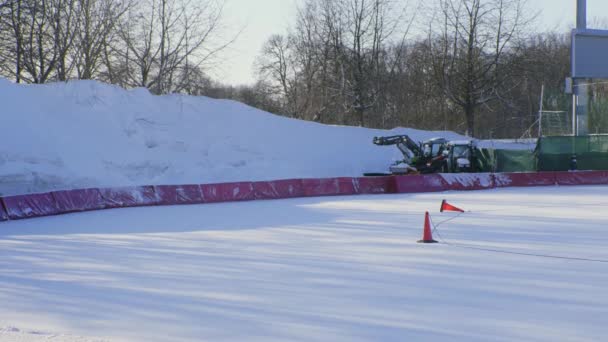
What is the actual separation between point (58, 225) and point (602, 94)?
4789cm

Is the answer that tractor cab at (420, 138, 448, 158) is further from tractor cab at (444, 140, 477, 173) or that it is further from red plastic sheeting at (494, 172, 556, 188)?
red plastic sheeting at (494, 172, 556, 188)

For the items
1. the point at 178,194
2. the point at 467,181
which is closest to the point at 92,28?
the point at 178,194

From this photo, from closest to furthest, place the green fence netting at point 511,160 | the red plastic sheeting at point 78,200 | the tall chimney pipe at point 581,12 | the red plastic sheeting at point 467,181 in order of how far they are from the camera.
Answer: the red plastic sheeting at point 78,200, the red plastic sheeting at point 467,181, the green fence netting at point 511,160, the tall chimney pipe at point 581,12

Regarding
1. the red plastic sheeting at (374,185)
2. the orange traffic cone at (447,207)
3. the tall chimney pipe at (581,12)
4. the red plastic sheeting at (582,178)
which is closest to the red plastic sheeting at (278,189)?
the red plastic sheeting at (374,185)

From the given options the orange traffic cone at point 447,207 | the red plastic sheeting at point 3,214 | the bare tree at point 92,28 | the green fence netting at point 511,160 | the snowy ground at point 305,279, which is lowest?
the snowy ground at point 305,279

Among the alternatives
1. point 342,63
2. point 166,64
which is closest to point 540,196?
point 166,64

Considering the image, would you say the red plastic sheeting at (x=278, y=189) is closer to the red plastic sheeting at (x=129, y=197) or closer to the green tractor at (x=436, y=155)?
the red plastic sheeting at (x=129, y=197)

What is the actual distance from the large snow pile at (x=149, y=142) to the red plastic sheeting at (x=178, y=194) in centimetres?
310

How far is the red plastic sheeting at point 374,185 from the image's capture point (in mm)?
28406

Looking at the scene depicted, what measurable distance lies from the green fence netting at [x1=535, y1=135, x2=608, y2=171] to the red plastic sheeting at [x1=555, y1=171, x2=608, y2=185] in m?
3.12

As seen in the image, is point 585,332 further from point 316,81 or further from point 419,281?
point 316,81

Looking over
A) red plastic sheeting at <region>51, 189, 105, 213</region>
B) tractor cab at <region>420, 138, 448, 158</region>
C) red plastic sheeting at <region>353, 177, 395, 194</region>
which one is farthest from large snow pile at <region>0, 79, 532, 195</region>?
red plastic sheeting at <region>353, 177, 395, 194</region>

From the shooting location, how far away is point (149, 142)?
106ft

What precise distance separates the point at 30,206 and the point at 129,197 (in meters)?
3.85
